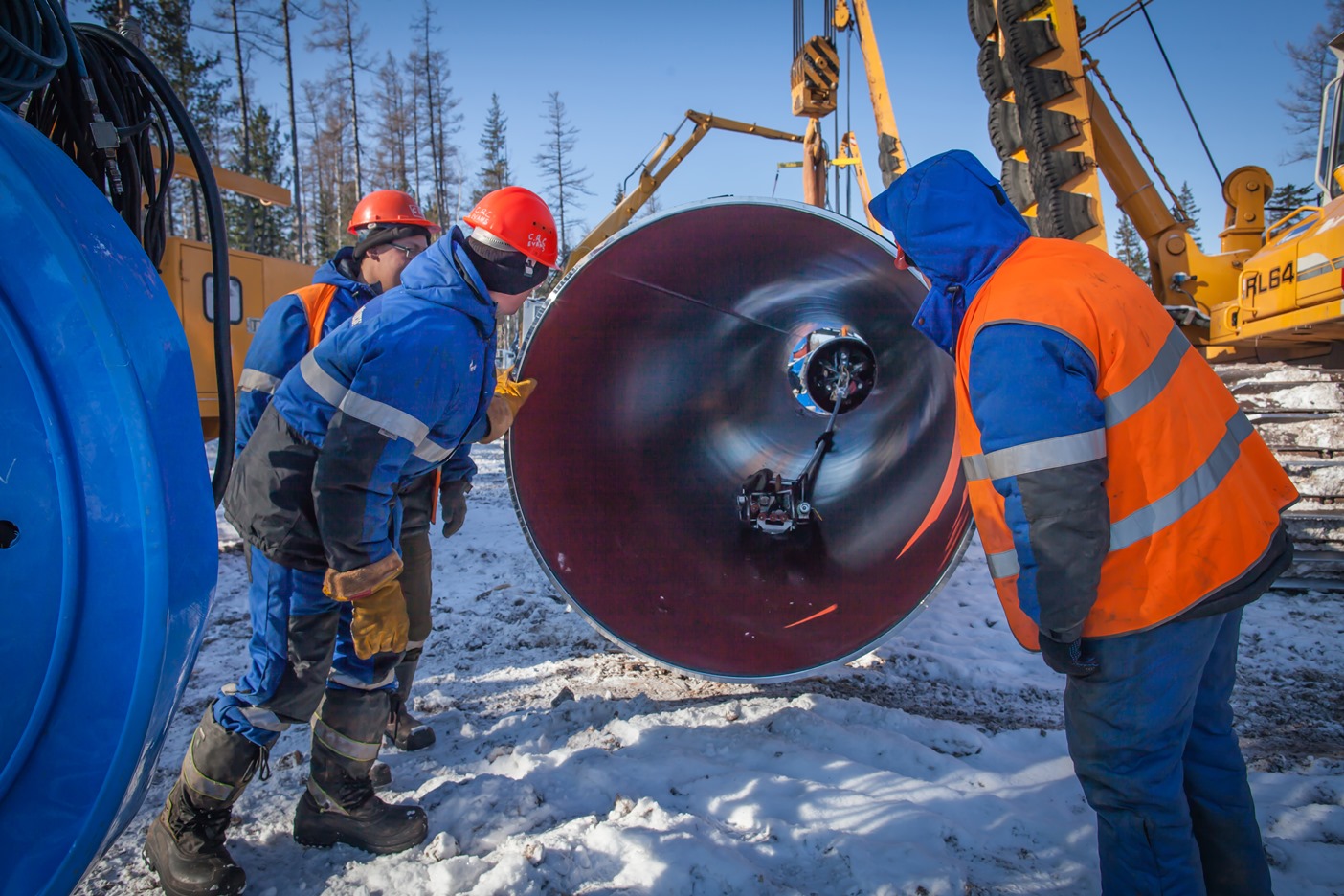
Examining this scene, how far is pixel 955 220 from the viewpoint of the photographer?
1.82 meters

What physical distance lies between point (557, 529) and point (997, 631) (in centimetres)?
240

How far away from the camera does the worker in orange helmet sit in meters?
1.57

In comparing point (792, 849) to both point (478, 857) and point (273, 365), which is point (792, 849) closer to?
point (478, 857)

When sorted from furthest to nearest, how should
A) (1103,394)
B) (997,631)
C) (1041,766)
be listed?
(997,631) → (1041,766) → (1103,394)

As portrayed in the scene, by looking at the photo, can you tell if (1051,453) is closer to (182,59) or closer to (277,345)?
(277,345)

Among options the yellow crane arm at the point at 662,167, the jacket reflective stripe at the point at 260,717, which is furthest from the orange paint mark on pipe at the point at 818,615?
the yellow crane arm at the point at 662,167

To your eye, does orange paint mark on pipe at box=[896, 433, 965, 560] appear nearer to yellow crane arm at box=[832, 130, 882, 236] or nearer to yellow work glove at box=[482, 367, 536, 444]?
yellow work glove at box=[482, 367, 536, 444]

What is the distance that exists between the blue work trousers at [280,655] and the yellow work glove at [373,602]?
0.08m

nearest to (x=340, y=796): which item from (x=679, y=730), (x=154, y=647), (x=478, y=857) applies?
(x=478, y=857)

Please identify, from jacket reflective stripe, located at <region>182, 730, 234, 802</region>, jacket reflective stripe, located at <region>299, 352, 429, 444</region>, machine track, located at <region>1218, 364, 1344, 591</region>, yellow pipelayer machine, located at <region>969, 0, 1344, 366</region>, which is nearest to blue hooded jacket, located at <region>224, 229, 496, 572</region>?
jacket reflective stripe, located at <region>299, 352, 429, 444</region>

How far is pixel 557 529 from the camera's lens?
3014 millimetres

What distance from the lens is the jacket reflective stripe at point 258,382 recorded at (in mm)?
2689

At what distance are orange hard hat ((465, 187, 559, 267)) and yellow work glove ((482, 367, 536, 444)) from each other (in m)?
0.55

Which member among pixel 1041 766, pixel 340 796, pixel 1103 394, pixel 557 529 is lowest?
pixel 1041 766
